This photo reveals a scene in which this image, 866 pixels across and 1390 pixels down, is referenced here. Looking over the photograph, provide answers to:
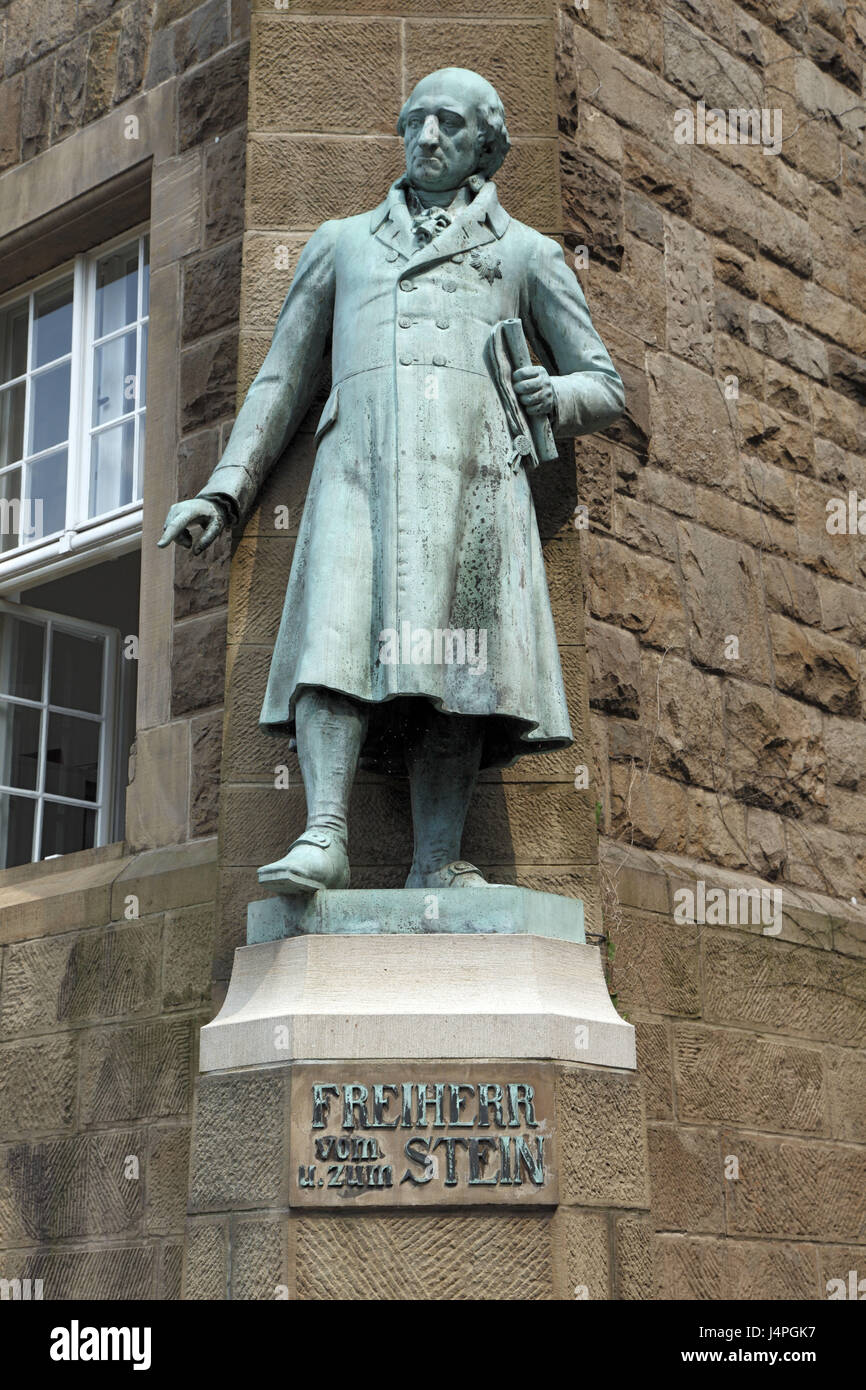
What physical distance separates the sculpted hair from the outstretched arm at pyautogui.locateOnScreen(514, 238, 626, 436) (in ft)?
0.91

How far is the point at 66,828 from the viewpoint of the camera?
805cm

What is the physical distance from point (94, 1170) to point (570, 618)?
2.60 m

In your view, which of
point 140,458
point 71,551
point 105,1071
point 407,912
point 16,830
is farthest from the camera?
point 16,830

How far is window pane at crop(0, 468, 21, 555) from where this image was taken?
8.34 m

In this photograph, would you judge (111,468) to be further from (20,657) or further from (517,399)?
(517,399)

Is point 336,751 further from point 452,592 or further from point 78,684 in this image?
point 78,684

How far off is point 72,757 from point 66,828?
0.32 m

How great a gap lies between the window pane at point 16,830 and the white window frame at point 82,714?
0.02 m

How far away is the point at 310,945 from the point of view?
4844 millimetres

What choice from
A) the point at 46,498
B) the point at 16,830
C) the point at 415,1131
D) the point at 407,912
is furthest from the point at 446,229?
the point at 16,830

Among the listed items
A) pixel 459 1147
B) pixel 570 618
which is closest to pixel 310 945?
pixel 459 1147

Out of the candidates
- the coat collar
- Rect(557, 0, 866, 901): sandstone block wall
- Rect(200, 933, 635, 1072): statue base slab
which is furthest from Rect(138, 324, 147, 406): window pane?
Rect(200, 933, 635, 1072): statue base slab

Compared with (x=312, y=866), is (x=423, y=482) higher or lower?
higher

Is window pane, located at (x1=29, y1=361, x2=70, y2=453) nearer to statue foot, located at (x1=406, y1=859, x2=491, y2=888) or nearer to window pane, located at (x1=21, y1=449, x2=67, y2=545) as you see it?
window pane, located at (x1=21, y1=449, x2=67, y2=545)
